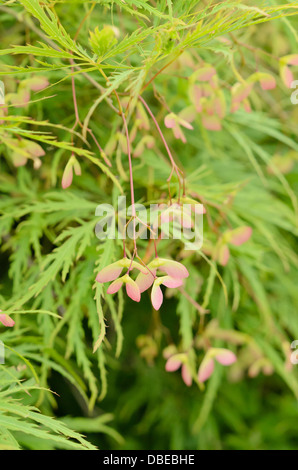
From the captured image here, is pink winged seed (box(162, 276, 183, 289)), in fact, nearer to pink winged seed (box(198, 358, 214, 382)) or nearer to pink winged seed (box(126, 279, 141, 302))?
pink winged seed (box(126, 279, 141, 302))

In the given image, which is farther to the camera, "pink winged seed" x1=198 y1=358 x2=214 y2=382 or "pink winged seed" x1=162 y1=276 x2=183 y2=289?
"pink winged seed" x1=198 y1=358 x2=214 y2=382

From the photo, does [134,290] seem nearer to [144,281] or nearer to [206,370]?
[144,281]

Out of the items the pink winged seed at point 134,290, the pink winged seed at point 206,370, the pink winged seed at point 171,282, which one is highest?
the pink winged seed at point 206,370

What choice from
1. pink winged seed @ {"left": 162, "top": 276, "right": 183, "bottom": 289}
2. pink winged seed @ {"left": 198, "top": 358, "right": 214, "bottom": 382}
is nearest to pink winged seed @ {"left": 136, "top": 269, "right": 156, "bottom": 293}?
pink winged seed @ {"left": 162, "top": 276, "right": 183, "bottom": 289}

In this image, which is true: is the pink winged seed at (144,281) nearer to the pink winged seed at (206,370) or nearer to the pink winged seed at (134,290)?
the pink winged seed at (134,290)

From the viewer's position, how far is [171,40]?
384 mm

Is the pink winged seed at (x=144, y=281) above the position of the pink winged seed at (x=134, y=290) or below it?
above

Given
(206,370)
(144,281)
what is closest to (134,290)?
(144,281)

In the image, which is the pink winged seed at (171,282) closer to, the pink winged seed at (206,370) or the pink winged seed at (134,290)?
the pink winged seed at (134,290)

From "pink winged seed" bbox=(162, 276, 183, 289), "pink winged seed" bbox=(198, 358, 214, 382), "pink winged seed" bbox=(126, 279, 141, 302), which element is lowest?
"pink winged seed" bbox=(126, 279, 141, 302)

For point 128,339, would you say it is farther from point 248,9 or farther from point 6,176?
point 248,9

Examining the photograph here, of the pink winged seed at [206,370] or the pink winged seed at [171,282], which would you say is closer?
the pink winged seed at [171,282]

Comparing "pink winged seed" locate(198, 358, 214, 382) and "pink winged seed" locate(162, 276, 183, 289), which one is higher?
"pink winged seed" locate(198, 358, 214, 382)

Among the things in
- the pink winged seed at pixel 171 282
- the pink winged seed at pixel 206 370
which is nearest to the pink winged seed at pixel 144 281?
the pink winged seed at pixel 171 282
